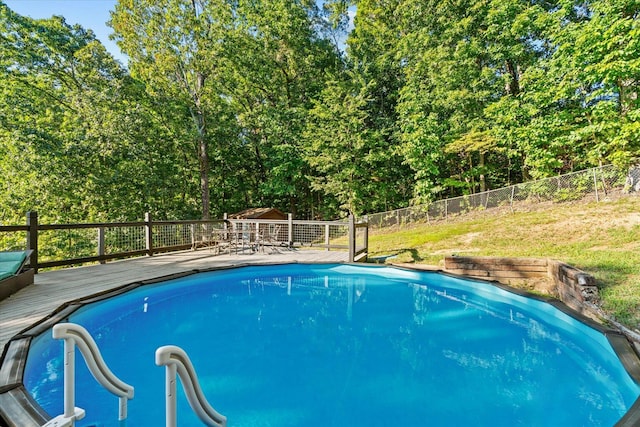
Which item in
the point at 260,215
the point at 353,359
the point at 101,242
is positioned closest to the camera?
the point at 353,359

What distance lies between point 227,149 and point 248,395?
17.8m

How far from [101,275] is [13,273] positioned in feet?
5.21

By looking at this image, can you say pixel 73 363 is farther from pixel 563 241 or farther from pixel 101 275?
pixel 563 241

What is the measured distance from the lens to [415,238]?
Answer: 11.5 m

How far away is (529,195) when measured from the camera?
12328 millimetres

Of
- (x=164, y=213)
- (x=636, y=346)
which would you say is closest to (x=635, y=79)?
(x=636, y=346)

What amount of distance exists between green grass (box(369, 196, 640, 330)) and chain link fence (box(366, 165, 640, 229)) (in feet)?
1.51

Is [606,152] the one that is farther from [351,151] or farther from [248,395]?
[248,395]

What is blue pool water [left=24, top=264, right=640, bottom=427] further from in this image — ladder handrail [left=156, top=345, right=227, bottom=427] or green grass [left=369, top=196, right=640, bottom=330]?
green grass [left=369, top=196, right=640, bottom=330]

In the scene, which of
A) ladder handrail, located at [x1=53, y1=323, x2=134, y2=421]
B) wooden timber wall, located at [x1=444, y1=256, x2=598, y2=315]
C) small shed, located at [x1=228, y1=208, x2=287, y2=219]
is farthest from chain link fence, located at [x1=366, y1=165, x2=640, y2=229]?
ladder handrail, located at [x1=53, y1=323, x2=134, y2=421]

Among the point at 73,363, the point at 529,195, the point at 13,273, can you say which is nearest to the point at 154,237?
the point at 13,273

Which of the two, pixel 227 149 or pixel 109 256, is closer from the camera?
pixel 109 256

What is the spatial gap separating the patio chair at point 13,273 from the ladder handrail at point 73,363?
12.0 ft

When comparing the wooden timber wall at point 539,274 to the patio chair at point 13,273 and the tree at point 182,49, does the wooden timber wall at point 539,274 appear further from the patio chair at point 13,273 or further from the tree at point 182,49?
the tree at point 182,49
